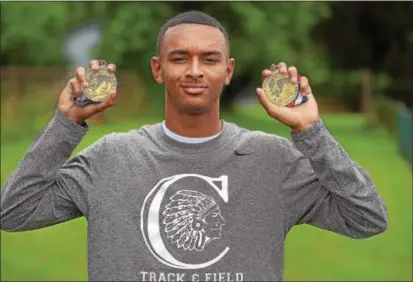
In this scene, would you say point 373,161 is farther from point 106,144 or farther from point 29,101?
point 106,144

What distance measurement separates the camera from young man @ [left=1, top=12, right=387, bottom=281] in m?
2.27

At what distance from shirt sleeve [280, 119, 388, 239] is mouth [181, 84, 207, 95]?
0.94ft

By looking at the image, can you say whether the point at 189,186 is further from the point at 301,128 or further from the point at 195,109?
the point at 301,128

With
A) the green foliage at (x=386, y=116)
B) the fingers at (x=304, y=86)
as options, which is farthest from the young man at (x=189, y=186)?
the green foliage at (x=386, y=116)

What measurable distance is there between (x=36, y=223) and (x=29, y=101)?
17.8 metres

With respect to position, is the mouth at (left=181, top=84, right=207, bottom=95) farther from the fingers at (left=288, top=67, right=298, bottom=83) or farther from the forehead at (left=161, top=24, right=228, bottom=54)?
the fingers at (left=288, top=67, right=298, bottom=83)

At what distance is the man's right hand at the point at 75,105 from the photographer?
88.2 inches

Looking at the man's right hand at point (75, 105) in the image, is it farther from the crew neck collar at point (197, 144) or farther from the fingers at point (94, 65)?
the crew neck collar at point (197, 144)

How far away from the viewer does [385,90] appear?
3391 cm

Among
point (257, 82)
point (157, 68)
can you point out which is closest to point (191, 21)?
point (157, 68)

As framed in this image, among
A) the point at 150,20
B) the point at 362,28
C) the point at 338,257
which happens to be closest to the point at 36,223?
the point at 338,257

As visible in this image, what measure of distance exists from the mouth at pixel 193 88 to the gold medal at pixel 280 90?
0.56 feet

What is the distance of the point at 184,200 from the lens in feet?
7.53

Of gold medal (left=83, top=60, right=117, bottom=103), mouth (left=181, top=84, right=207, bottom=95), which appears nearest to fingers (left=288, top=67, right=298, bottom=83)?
mouth (left=181, top=84, right=207, bottom=95)
